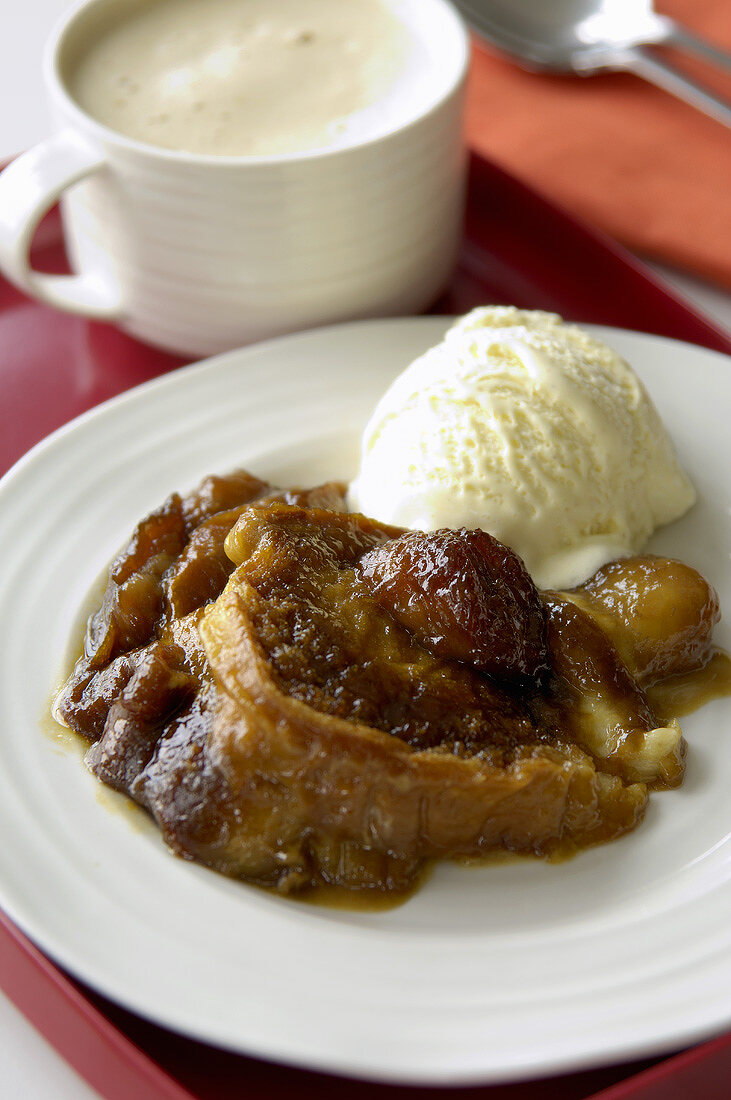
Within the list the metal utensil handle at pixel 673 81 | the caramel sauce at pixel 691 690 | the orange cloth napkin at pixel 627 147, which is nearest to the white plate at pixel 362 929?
the caramel sauce at pixel 691 690

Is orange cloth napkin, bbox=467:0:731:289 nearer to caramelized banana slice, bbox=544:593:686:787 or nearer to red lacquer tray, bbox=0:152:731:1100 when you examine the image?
red lacquer tray, bbox=0:152:731:1100

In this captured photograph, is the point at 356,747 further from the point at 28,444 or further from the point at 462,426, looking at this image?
the point at 28,444

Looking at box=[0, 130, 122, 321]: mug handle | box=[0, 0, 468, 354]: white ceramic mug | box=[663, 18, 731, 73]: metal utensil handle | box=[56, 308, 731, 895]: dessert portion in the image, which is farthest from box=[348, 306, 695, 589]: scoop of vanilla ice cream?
box=[663, 18, 731, 73]: metal utensil handle

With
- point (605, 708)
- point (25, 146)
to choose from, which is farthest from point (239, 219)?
point (25, 146)

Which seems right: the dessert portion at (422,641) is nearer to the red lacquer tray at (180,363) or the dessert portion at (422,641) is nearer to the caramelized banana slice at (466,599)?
the caramelized banana slice at (466,599)

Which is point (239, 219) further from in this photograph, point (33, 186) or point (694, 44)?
point (694, 44)
